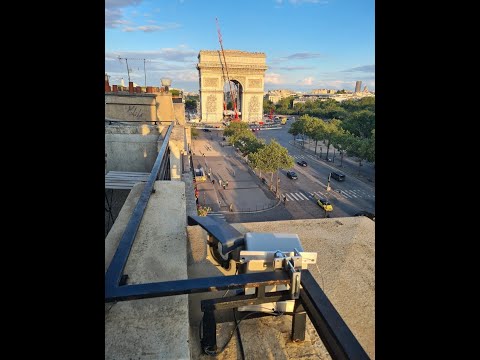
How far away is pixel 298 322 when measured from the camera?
260 cm

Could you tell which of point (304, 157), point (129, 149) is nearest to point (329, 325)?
point (129, 149)

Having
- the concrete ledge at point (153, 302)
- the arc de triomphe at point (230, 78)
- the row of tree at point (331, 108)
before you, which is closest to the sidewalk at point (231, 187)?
the concrete ledge at point (153, 302)

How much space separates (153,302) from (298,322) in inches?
47.5

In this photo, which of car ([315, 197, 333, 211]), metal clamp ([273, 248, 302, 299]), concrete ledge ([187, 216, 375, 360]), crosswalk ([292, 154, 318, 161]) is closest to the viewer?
metal clamp ([273, 248, 302, 299])

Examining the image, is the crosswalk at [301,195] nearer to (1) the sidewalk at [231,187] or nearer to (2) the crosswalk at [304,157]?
(1) the sidewalk at [231,187]

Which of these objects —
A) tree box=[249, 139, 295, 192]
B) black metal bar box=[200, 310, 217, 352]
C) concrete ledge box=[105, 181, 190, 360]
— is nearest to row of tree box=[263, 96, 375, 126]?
tree box=[249, 139, 295, 192]

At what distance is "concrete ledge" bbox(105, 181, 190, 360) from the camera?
192 centimetres

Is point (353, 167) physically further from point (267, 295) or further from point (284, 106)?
point (284, 106)

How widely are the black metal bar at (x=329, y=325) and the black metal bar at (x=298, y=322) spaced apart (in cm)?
10

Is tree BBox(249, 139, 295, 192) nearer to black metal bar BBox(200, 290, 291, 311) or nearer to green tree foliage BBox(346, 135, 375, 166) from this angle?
green tree foliage BBox(346, 135, 375, 166)

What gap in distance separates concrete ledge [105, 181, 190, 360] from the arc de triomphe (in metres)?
57.4

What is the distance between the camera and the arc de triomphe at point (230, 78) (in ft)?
190
